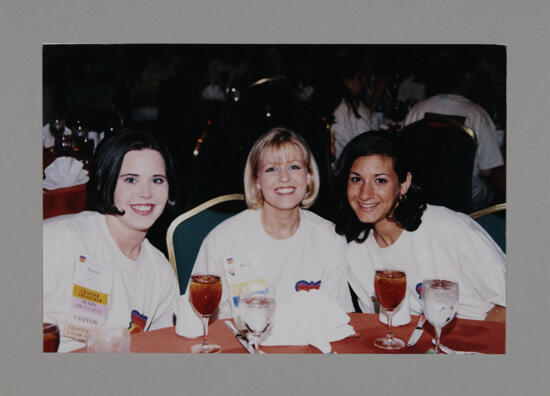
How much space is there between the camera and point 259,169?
6.91ft

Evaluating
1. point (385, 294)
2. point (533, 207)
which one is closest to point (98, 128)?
point (385, 294)

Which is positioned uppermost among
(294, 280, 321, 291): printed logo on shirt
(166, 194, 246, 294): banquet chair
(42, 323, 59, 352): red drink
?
(166, 194, 246, 294): banquet chair

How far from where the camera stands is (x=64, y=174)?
6.82 ft

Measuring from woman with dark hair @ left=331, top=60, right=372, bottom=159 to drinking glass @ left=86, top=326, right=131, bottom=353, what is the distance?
99 centimetres

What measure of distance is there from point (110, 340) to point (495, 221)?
142 centimetres

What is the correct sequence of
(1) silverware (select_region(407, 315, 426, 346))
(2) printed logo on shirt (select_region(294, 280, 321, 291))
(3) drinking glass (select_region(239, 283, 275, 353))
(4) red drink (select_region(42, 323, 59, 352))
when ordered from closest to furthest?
(3) drinking glass (select_region(239, 283, 275, 353)) < (1) silverware (select_region(407, 315, 426, 346)) < (4) red drink (select_region(42, 323, 59, 352)) < (2) printed logo on shirt (select_region(294, 280, 321, 291))

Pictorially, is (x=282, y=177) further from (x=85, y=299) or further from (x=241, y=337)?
(x=85, y=299)

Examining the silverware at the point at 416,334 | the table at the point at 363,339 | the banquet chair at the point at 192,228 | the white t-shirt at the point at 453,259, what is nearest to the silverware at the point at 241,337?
the table at the point at 363,339

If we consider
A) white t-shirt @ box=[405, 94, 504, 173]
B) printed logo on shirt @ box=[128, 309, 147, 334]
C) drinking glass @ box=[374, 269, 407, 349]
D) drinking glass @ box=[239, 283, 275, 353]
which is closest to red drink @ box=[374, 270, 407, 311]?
drinking glass @ box=[374, 269, 407, 349]

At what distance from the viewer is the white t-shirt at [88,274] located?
2.10 meters

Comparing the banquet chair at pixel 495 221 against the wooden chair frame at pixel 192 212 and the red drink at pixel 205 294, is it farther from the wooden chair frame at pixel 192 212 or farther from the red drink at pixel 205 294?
the red drink at pixel 205 294

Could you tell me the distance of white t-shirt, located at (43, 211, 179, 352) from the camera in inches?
82.5

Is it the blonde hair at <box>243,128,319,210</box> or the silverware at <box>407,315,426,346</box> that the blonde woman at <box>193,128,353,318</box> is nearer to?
the blonde hair at <box>243,128,319,210</box>

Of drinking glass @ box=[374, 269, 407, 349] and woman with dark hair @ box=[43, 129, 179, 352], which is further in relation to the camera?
woman with dark hair @ box=[43, 129, 179, 352]
